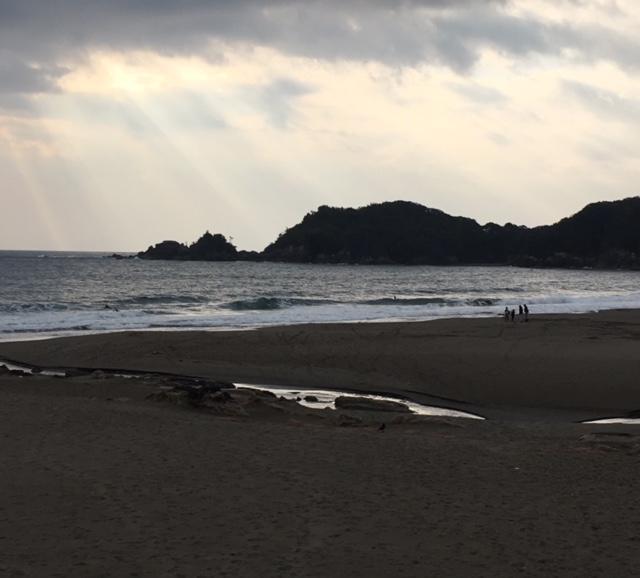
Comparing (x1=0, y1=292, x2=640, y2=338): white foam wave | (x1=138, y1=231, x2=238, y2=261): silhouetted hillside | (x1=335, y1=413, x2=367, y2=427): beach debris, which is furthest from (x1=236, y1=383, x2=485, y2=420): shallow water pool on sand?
(x1=138, y1=231, x2=238, y2=261): silhouetted hillside

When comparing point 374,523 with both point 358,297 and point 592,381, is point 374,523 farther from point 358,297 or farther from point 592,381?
point 358,297

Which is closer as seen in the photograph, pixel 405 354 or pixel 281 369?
pixel 281 369

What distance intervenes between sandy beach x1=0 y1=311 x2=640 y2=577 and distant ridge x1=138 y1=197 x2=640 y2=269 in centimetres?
15262

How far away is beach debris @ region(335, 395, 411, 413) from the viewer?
14.6m

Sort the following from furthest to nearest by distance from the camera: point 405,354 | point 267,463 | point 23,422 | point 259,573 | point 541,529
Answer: point 405,354
point 23,422
point 267,463
point 541,529
point 259,573

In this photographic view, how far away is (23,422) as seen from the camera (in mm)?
11398

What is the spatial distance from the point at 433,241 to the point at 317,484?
574ft

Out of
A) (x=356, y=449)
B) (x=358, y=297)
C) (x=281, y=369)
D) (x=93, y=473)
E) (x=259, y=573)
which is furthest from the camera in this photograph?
(x=358, y=297)

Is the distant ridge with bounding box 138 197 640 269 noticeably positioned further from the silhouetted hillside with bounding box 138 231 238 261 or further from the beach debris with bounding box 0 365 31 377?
the beach debris with bounding box 0 365 31 377

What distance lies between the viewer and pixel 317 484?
848 centimetres

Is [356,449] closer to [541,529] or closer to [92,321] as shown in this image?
[541,529]

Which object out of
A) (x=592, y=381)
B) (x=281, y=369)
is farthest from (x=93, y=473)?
(x=592, y=381)

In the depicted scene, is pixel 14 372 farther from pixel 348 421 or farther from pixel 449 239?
pixel 449 239

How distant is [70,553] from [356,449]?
4.83 metres
